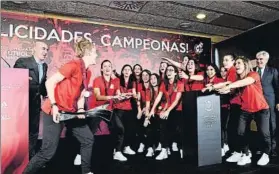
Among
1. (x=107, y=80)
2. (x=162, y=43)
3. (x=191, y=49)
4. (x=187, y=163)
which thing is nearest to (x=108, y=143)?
(x=107, y=80)

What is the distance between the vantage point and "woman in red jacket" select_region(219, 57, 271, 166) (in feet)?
12.8

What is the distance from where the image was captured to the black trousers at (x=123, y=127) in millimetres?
4406

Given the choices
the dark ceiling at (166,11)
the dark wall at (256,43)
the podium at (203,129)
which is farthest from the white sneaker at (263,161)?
the dark ceiling at (166,11)

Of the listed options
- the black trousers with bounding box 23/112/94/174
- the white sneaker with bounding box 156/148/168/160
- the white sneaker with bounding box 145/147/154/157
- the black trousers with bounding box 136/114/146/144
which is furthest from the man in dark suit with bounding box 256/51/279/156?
the black trousers with bounding box 23/112/94/174

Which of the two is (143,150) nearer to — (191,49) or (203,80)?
(203,80)

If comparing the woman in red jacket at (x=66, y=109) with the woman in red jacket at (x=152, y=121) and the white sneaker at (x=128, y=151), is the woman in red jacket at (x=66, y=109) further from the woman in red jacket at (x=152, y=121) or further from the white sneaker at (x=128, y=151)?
the woman in red jacket at (x=152, y=121)

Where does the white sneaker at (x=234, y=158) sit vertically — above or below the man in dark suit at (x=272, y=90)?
below

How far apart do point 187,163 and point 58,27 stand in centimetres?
312

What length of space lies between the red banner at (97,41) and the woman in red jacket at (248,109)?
1408mm

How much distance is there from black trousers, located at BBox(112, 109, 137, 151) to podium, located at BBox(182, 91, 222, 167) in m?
1.14

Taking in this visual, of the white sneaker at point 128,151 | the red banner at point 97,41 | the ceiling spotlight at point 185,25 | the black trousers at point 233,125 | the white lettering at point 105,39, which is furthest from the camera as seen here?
the ceiling spotlight at point 185,25

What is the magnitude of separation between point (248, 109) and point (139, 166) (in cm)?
193

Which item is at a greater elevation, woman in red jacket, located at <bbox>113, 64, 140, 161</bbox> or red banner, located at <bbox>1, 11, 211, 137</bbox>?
red banner, located at <bbox>1, 11, 211, 137</bbox>

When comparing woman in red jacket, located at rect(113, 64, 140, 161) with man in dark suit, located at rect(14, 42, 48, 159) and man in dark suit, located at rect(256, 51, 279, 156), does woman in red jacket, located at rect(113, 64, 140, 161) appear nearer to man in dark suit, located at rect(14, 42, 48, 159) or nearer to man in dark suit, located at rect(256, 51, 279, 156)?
man in dark suit, located at rect(14, 42, 48, 159)
